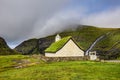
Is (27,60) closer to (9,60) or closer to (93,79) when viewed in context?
(9,60)

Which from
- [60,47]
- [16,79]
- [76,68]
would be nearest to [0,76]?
[16,79]

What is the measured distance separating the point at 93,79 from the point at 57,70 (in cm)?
992

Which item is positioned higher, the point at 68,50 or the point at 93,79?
the point at 68,50

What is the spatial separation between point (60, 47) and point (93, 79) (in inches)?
1597

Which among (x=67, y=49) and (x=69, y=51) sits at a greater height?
(x=67, y=49)

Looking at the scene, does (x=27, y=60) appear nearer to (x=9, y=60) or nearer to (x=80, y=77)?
(x=9, y=60)

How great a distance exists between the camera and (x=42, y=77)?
4919cm

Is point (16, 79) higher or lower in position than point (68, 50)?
lower

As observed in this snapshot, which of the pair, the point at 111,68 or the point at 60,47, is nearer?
the point at 111,68

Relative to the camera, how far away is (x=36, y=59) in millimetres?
75688

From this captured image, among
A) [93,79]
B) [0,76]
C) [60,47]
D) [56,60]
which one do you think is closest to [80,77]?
[93,79]

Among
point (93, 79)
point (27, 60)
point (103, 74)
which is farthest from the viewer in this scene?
point (27, 60)

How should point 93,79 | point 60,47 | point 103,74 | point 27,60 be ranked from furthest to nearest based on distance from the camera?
point 60,47
point 27,60
point 103,74
point 93,79

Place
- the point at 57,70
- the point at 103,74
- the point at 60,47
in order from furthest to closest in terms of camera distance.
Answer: the point at 60,47
the point at 57,70
the point at 103,74
